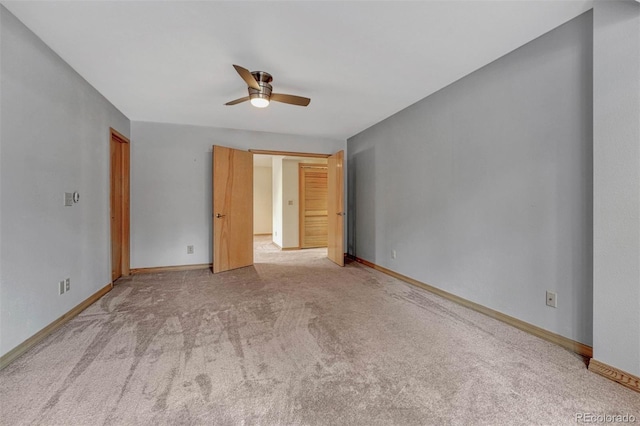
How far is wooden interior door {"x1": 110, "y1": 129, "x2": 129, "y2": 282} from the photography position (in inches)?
151

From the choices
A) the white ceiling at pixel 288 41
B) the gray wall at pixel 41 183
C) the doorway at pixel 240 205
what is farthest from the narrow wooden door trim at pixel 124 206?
the doorway at pixel 240 205

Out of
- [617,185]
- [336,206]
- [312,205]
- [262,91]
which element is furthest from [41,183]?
[312,205]

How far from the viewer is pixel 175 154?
439 centimetres

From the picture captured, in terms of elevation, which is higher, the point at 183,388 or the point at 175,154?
the point at 175,154

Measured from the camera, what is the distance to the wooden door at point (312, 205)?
651 centimetres

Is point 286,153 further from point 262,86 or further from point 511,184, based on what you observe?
point 511,184

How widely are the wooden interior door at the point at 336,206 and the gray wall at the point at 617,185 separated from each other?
3.22 meters

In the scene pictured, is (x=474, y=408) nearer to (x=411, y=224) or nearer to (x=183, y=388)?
(x=183, y=388)

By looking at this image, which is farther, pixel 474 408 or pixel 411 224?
pixel 411 224

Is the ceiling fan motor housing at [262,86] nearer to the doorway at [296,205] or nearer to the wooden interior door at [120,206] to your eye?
the wooden interior door at [120,206]

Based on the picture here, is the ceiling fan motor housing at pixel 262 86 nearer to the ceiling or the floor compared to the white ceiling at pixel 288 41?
nearer to the floor

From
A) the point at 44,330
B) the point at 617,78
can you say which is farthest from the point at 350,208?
the point at 44,330

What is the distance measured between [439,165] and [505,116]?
830mm

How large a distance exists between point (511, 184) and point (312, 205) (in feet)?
15.1
